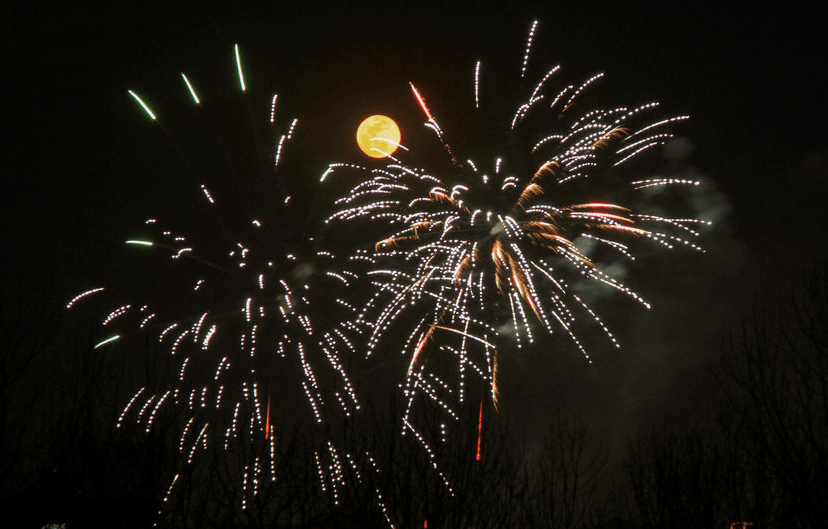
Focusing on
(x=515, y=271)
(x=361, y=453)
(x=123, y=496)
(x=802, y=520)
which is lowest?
(x=802, y=520)

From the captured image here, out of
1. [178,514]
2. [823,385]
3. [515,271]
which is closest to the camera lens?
[823,385]

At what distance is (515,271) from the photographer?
19062mm

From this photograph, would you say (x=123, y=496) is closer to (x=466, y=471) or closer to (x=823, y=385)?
(x=466, y=471)

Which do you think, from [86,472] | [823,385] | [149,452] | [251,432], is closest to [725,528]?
[823,385]

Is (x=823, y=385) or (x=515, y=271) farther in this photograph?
(x=515, y=271)

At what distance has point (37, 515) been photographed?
1852 cm

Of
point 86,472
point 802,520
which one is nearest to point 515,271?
point 802,520

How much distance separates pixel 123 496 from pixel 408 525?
5932mm

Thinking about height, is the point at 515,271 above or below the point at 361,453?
above

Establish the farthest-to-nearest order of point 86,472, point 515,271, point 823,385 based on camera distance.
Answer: point 515,271 < point 86,472 < point 823,385

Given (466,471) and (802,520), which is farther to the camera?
(466,471)

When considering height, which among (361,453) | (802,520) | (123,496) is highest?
(361,453)

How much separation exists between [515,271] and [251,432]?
21.9 ft

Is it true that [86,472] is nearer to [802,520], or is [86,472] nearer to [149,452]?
[149,452]
